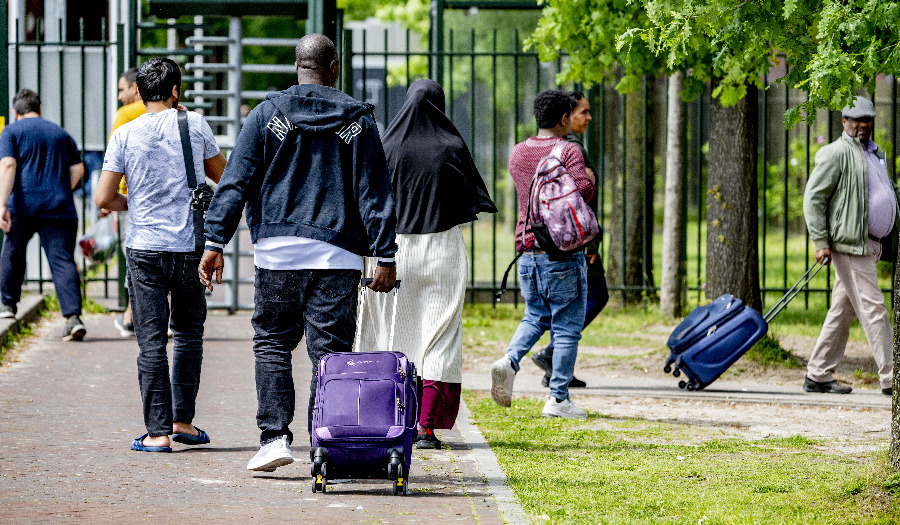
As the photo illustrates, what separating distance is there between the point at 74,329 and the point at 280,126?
569 centimetres

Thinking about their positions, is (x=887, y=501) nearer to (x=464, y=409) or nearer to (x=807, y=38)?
(x=807, y=38)

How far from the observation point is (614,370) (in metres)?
9.62

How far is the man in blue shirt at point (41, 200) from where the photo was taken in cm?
1041

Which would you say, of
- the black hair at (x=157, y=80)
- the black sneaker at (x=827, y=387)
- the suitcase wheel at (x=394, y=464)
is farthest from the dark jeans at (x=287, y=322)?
the black sneaker at (x=827, y=387)

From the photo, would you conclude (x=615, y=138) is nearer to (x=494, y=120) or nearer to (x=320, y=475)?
(x=494, y=120)

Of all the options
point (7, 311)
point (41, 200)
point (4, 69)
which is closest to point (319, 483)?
point (41, 200)

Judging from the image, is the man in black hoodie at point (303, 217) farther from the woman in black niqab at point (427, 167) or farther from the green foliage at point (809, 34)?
the green foliage at point (809, 34)

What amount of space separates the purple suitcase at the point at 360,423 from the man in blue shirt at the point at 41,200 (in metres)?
5.70

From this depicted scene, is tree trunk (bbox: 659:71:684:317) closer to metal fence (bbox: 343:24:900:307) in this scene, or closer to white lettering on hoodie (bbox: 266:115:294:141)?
metal fence (bbox: 343:24:900:307)

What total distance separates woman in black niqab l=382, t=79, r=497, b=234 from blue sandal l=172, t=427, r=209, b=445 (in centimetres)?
142

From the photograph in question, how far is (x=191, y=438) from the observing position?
6387mm

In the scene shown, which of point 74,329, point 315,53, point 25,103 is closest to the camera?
point 315,53

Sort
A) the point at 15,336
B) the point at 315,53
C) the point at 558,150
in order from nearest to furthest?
1. the point at 315,53
2. the point at 558,150
3. the point at 15,336

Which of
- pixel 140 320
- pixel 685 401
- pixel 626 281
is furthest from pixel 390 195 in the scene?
pixel 626 281
